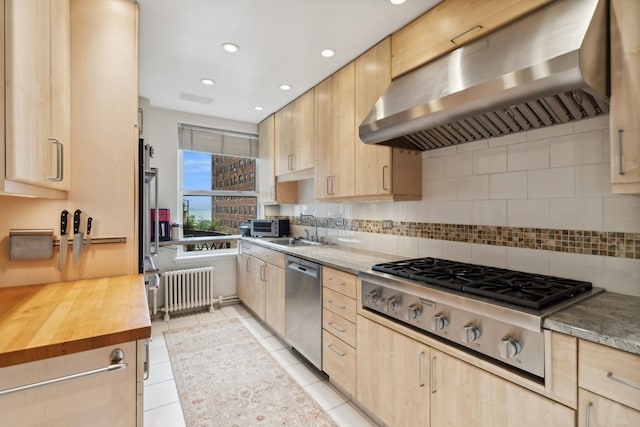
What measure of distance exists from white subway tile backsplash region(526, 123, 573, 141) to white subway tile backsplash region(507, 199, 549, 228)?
1.14 ft

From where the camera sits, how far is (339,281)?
2.10 meters

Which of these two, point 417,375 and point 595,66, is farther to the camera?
point 417,375

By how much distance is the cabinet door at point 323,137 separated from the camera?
9.00 ft

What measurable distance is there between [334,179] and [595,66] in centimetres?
179

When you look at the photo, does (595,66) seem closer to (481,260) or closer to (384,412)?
(481,260)

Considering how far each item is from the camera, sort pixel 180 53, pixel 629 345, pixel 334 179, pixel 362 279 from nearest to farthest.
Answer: pixel 629 345 → pixel 362 279 → pixel 180 53 → pixel 334 179

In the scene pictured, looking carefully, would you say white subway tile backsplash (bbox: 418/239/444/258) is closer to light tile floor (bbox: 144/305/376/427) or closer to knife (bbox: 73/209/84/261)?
light tile floor (bbox: 144/305/376/427)

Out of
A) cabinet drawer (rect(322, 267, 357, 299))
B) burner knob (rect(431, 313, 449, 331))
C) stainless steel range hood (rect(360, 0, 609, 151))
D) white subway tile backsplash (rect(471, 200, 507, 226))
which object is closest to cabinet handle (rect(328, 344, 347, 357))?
cabinet drawer (rect(322, 267, 357, 299))

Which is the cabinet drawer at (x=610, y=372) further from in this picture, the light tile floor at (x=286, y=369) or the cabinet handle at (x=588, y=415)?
the light tile floor at (x=286, y=369)

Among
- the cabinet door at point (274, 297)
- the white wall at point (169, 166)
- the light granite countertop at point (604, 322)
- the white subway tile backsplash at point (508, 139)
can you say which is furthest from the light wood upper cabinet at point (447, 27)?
the white wall at point (169, 166)

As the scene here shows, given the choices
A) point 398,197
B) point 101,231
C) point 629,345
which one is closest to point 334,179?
point 398,197

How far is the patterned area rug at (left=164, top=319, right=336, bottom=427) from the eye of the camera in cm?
193

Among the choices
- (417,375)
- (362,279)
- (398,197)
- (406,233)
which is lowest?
(417,375)

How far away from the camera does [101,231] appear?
1.71 meters
